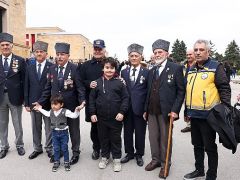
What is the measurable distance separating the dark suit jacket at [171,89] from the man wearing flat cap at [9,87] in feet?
9.19

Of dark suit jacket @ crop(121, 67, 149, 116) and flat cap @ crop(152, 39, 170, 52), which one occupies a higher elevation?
flat cap @ crop(152, 39, 170, 52)

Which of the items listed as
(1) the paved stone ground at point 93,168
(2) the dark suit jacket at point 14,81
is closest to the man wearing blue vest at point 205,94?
(1) the paved stone ground at point 93,168

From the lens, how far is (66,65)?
5.46 meters

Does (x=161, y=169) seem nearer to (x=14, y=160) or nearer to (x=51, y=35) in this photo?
(x=14, y=160)

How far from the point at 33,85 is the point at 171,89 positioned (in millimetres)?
2595

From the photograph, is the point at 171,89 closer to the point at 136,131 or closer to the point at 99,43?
the point at 136,131

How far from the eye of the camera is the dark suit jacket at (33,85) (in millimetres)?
5652

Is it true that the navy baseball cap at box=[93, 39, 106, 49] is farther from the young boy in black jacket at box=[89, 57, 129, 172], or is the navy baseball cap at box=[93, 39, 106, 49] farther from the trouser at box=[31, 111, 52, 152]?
the trouser at box=[31, 111, 52, 152]

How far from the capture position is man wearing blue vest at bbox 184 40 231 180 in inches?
167

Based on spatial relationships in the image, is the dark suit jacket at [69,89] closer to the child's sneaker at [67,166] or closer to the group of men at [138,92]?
the group of men at [138,92]

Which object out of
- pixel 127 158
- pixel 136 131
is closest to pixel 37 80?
pixel 136 131

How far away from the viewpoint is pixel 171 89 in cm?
480

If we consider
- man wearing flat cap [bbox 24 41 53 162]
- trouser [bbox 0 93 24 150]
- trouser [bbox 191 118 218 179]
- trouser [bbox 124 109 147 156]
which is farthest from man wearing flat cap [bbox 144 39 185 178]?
trouser [bbox 0 93 24 150]

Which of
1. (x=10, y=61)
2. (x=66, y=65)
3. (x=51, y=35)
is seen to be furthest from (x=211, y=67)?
(x=51, y=35)
